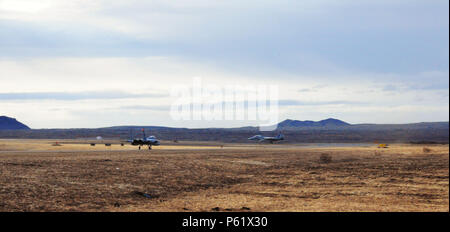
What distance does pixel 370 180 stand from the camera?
3797 cm

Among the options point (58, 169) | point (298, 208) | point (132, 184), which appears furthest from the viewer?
point (58, 169)

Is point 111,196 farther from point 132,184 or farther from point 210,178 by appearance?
point 210,178

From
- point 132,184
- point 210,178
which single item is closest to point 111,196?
point 132,184

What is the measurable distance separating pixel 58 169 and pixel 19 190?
867cm

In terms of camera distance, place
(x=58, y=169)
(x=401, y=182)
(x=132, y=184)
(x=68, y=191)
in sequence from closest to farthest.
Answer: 1. (x=68, y=191)
2. (x=132, y=184)
3. (x=58, y=169)
4. (x=401, y=182)

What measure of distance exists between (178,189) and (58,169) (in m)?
9.31

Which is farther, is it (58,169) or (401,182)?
(401,182)

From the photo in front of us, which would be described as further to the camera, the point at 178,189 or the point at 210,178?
the point at 210,178
